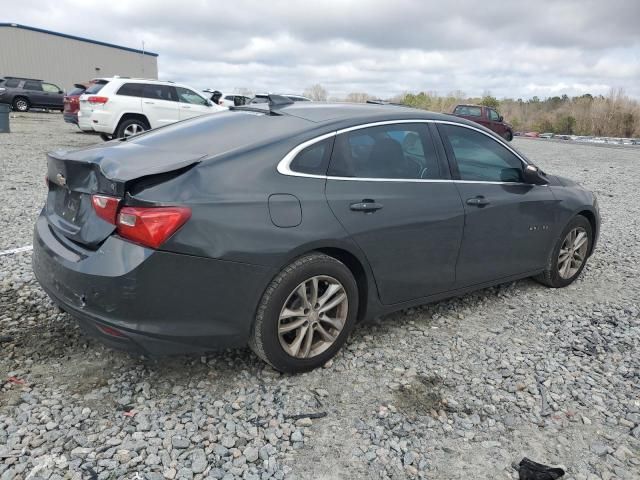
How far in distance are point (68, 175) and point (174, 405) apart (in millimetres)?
1419

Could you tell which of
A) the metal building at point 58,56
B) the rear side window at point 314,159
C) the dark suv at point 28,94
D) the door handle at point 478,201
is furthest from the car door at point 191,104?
the metal building at point 58,56

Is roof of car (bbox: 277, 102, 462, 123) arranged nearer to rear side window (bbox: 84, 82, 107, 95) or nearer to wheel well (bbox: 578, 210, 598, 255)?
wheel well (bbox: 578, 210, 598, 255)

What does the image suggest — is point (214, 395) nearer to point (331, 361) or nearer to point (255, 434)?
point (255, 434)

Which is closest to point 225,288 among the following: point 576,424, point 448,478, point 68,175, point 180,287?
point 180,287

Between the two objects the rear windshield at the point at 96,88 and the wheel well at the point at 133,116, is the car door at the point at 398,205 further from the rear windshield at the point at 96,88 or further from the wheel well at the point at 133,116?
the rear windshield at the point at 96,88

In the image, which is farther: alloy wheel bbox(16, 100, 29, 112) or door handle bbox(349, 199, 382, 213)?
alloy wheel bbox(16, 100, 29, 112)

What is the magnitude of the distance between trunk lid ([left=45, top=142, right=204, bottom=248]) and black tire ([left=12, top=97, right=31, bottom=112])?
2877 centimetres

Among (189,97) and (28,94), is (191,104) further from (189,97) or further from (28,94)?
(28,94)

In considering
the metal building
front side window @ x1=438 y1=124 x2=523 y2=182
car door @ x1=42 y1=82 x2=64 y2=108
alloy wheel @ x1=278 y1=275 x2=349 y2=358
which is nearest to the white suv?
front side window @ x1=438 y1=124 x2=523 y2=182

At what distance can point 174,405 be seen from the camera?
281 cm

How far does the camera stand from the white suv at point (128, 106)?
42.3 ft

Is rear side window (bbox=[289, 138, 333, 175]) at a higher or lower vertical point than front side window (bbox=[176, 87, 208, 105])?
lower

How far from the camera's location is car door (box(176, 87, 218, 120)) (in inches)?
556

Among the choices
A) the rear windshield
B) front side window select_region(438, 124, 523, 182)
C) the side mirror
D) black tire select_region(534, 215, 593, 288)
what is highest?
the rear windshield
